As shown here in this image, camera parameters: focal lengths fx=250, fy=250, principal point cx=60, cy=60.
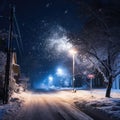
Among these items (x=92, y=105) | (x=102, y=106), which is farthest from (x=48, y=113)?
(x=92, y=105)

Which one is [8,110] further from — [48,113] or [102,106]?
[102,106]

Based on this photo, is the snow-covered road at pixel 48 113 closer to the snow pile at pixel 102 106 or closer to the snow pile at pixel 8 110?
the snow pile at pixel 8 110

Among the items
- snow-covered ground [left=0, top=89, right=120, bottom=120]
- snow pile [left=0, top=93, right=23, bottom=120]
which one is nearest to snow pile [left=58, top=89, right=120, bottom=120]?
snow-covered ground [left=0, top=89, right=120, bottom=120]

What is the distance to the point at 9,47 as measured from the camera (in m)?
23.5

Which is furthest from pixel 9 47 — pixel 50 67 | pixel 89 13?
pixel 50 67

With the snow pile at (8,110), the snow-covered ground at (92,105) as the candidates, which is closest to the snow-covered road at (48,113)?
the snow pile at (8,110)

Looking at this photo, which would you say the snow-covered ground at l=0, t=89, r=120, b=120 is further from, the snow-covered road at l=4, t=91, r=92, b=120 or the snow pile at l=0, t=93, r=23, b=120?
the snow-covered road at l=4, t=91, r=92, b=120

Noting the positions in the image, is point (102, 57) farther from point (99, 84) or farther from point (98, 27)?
point (99, 84)

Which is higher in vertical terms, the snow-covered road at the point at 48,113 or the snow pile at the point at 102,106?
the snow pile at the point at 102,106

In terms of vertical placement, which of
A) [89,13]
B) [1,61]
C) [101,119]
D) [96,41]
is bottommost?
[101,119]

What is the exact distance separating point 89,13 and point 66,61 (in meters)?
48.6

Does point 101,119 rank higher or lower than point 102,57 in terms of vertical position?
lower

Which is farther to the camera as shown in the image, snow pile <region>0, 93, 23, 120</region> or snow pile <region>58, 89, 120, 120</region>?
snow pile <region>58, 89, 120, 120</region>

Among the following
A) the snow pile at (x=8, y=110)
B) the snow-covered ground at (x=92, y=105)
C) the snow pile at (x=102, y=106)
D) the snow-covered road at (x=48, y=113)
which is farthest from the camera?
the snow-covered ground at (x=92, y=105)
